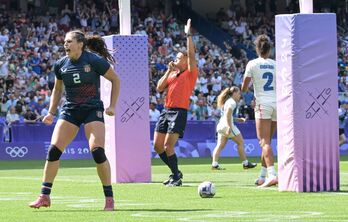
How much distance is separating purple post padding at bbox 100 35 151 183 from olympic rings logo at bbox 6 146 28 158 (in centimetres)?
1447

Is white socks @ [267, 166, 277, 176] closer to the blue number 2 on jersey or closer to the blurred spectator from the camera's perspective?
the blue number 2 on jersey

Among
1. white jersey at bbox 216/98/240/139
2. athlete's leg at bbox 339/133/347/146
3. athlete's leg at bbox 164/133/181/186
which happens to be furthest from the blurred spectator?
athlete's leg at bbox 164/133/181/186

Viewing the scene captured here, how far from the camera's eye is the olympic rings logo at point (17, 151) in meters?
34.2

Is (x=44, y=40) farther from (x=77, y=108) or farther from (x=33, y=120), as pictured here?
(x=77, y=108)

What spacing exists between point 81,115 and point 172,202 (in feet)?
5.83

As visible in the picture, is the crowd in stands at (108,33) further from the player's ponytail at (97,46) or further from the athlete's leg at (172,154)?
the player's ponytail at (97,46)

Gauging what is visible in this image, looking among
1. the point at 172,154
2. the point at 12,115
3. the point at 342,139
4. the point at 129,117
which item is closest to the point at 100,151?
the point at 172,154

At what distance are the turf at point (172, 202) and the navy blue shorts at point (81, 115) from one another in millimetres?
1086

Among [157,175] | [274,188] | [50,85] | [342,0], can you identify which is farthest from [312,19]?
[342,0]

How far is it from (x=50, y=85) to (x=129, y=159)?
18.4m

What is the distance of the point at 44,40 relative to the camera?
40.9m

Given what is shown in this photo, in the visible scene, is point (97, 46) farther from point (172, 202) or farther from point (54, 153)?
point (172, 202)

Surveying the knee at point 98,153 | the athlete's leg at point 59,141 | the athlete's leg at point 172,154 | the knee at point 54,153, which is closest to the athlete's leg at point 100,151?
the knee at point 98,153

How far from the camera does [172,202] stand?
48.1ft
